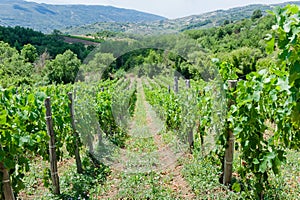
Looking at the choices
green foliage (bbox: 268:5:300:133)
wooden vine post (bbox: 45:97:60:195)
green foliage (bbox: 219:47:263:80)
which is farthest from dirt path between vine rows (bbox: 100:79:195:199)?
green foliage (bbox: 219:47:263:80)

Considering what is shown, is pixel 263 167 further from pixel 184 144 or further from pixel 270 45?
pixel 184 144

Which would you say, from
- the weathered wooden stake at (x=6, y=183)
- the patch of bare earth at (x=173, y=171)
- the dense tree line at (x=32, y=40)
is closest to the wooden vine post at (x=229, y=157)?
the patch of bare earth at (x=173, y=171)

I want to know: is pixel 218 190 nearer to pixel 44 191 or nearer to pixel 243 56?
pixel 44 191

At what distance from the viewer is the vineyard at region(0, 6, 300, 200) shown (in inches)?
108

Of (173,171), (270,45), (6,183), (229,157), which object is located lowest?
(173,171)

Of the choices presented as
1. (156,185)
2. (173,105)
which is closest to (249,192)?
(156,185)

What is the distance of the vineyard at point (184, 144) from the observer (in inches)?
108

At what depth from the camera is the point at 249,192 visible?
3.88 metres

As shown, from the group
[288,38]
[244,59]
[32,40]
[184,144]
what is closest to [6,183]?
[288,38]

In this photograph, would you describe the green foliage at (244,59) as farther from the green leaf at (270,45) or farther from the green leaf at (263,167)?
the green leaf at (270,45)

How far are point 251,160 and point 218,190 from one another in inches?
36.6

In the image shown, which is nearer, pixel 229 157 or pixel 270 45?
pixel 270 45

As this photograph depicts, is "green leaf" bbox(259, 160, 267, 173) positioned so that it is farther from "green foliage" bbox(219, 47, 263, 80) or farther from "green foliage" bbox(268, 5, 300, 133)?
"green foliage" bbox(219, 47, 263, 80)

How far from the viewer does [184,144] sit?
6938mm
